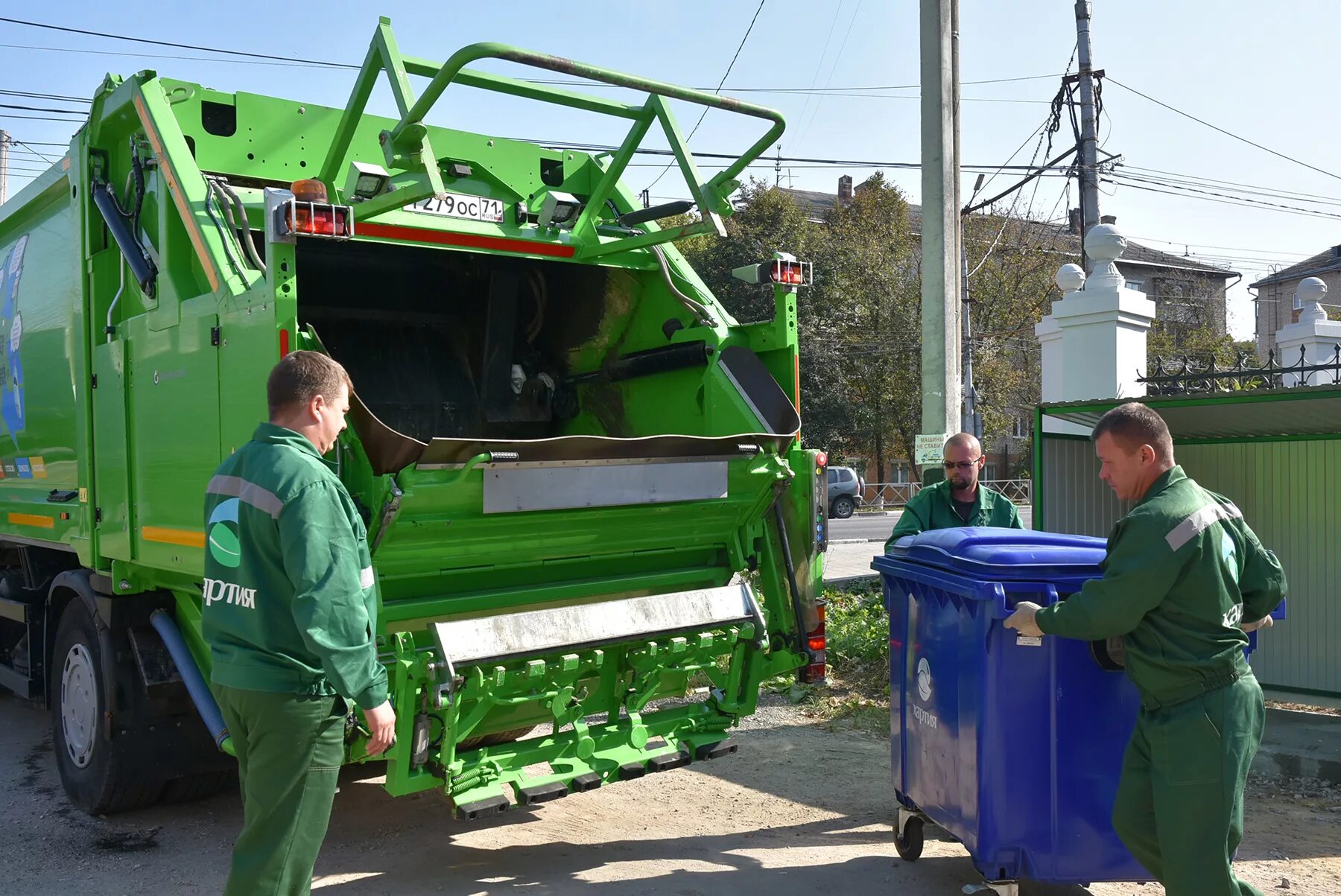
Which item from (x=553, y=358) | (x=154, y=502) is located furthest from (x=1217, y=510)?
(x=154, y=502)

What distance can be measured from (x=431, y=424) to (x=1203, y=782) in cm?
356

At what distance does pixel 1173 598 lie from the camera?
9.59ft

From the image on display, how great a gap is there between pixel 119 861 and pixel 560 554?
2.00m

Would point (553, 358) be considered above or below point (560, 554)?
above

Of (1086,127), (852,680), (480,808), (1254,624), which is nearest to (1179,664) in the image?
(1254,624)

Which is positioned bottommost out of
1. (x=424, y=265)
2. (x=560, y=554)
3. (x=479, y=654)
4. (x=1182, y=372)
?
(x=479, y=654)

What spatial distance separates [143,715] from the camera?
4.42m

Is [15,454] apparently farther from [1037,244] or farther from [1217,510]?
[1037,244]

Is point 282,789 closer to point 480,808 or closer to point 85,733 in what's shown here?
point 480,808

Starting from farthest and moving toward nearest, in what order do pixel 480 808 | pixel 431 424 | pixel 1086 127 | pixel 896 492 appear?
pixel 896 492, pixel 1086 127, pixel 431 424, pixel 480 808

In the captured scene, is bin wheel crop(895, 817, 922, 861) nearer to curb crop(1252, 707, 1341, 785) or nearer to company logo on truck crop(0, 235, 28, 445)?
curb crop(1252, 707, 1341, 785)

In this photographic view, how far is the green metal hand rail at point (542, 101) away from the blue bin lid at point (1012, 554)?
1.43 metres

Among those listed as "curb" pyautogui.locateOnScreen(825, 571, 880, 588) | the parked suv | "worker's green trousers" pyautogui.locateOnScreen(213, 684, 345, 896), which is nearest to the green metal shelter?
"curb" pyautogui.locateOnScreen(825, 571, 880, 588)

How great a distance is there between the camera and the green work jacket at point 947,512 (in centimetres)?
467
